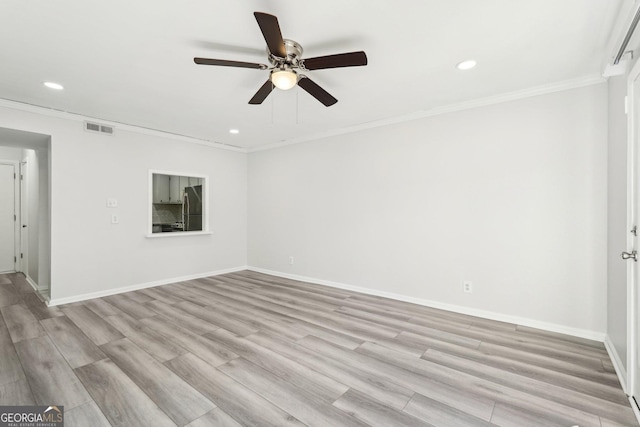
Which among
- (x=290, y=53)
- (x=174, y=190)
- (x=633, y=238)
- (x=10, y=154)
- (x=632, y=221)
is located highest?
(x=290, y=53)

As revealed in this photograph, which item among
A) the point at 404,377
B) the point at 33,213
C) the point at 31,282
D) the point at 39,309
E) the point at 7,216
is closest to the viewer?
the point at 404,377

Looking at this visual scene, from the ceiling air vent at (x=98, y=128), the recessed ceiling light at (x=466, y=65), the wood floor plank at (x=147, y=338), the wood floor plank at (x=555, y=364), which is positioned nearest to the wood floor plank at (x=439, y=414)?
the wood floor plank at (x=555, y=364)

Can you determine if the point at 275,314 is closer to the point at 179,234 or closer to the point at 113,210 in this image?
the point at 179,234

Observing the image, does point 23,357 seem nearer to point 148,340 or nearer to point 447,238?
point 148,340

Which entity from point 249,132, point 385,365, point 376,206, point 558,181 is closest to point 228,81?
point 249,132

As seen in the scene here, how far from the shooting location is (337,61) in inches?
80.2

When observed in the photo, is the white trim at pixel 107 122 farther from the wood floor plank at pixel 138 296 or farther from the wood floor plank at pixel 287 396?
the wood floor plank at pixel 287 396

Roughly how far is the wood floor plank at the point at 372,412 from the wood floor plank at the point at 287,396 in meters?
0.05

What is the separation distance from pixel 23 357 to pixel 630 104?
4.97 meters

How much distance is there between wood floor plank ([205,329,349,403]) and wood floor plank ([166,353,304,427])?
27 cm

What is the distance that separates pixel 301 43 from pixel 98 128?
3.50 metres

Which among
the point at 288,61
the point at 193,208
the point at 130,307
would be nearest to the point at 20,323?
the point at 130,307

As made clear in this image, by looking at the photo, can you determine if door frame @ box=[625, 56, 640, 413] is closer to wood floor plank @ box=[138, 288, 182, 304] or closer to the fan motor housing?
the fan motor housing

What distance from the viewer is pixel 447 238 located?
3600mm
